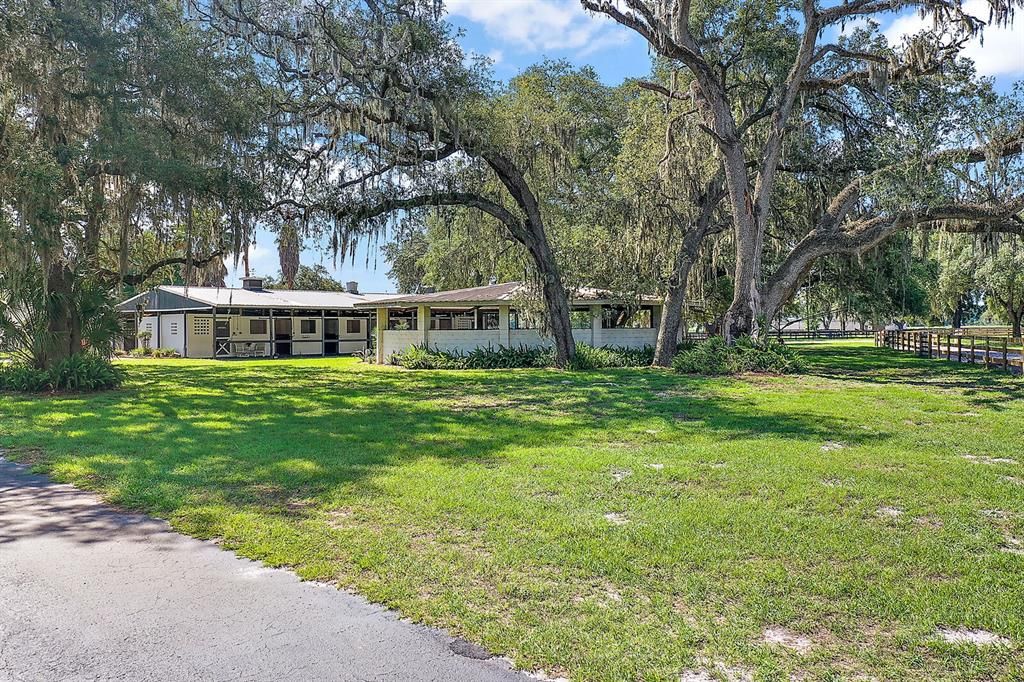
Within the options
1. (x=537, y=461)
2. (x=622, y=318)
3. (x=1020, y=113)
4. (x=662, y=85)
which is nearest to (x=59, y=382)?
(x=537, y=461)

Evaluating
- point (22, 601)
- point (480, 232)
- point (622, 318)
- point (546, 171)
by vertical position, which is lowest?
point (22, 601)

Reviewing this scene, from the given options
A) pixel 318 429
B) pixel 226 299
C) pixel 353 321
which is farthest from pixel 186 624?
→ pixel 353 321

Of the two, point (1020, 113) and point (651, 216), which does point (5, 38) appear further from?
point (1020, 113)

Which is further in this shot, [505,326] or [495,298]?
[505,326]

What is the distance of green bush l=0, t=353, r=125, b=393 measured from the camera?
12750mm

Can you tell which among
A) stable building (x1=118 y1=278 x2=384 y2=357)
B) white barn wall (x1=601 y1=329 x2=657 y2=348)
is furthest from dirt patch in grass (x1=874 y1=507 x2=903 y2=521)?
stable building (x1=118 y1=278 x2=384 y2=357)

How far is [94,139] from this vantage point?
477 inches

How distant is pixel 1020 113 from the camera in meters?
13.6

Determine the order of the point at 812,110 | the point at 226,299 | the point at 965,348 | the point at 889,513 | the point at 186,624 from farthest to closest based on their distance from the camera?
the point at 226,299
the point at 965,348
the point at 812,110
the point at 889,513
the point at 186,624

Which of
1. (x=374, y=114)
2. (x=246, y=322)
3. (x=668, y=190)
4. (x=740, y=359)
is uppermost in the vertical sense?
(x=374, y=114)

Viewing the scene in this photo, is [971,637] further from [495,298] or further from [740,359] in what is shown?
[495,298]

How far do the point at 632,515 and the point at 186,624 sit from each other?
9.07 feet

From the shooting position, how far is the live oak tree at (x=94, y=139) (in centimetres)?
1116

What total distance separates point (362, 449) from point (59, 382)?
9334 mm
